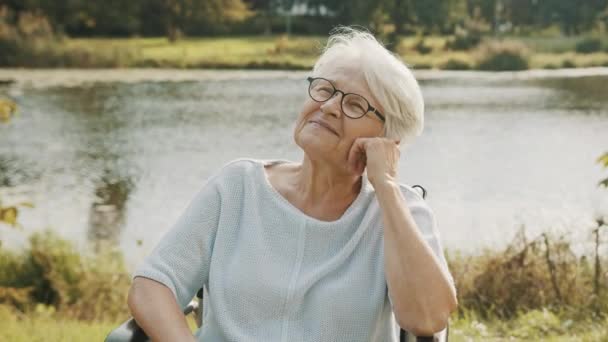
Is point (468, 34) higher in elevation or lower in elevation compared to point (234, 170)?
lower

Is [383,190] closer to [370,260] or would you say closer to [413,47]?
[370,260]

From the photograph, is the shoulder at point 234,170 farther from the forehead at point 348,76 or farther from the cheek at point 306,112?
the forehead at point 348,76

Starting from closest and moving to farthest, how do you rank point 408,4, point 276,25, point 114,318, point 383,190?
point 383,190
point 114,318
point 408,4
point 276,25

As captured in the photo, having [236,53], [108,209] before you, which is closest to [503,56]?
[236,53]

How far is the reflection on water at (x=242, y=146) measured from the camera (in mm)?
5984

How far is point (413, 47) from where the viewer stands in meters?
9.04

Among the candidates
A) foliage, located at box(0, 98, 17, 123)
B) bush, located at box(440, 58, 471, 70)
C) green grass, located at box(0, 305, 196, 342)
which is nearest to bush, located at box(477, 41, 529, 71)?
bush, located at box(440, 58, 471, 70)

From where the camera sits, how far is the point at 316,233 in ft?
5.20

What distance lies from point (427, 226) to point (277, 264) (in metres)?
0.28

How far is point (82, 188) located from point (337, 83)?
6082mm

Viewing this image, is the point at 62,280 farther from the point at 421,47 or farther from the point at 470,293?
the point at 421,47

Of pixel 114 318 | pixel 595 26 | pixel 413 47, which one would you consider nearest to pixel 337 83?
pixel 114 318

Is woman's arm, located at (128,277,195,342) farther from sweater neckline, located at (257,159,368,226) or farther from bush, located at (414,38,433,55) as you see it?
bush, located at (414,38,433,55)

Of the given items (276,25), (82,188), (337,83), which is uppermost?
(337,83)
